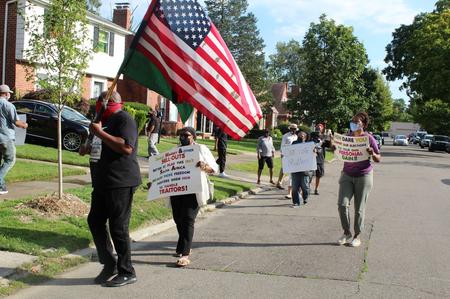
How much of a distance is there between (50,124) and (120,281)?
1300 centimetres

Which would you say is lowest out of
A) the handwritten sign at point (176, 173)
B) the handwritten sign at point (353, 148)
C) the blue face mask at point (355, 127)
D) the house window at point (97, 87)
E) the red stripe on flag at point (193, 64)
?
the handwritten sign at point (176, 173)

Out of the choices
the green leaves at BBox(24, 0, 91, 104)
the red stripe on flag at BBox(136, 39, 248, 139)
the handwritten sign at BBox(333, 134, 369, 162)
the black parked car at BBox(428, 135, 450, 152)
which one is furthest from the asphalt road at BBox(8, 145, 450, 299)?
the black parked car at BBox(428, 135, 450, 152)

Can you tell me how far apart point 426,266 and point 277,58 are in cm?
9901

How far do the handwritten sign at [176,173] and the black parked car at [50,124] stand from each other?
1075 cm

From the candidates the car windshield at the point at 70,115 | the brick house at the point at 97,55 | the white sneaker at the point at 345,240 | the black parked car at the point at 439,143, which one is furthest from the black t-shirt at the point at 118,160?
the black parked car at the point at 439,143

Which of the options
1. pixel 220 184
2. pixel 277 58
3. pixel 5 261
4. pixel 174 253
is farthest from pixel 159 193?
pixel 277 58

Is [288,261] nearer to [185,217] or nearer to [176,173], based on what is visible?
[185,217]

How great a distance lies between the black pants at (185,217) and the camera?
6.85 m

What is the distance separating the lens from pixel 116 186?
5.72 metres

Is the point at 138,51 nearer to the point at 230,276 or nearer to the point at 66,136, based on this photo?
the point at 230,276

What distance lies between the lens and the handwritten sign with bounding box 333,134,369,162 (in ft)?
26.3

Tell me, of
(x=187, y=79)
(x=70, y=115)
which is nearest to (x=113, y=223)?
(x=187, y=79)

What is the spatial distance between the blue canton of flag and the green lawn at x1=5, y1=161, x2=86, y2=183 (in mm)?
6378

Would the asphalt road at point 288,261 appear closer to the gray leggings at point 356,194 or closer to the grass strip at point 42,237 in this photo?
the grass strip at point 42,237
